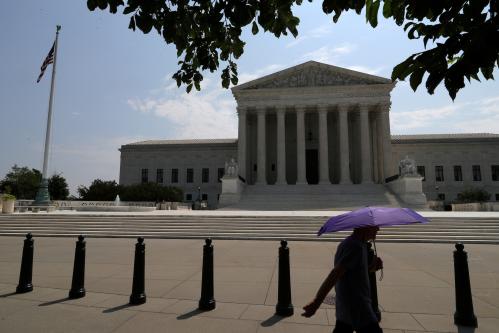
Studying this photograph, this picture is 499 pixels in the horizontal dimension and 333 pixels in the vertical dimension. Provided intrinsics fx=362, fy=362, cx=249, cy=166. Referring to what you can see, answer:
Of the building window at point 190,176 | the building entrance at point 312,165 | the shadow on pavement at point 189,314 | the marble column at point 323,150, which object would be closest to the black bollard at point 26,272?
the shadow on pavement at point 189,314

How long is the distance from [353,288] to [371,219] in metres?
0.69

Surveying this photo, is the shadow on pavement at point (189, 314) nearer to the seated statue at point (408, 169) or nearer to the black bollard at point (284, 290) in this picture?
the black bollard at point (284, 290)

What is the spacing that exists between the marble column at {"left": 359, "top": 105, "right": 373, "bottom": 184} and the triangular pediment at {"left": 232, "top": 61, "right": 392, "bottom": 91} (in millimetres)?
4693

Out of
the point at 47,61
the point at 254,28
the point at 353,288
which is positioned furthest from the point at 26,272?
the point at 47,61

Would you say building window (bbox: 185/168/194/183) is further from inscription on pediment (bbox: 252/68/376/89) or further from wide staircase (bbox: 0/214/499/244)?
wide staircase (bbox: 0/214/499/244)

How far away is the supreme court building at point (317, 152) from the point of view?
46966 millimetres

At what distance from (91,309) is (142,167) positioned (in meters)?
65.3

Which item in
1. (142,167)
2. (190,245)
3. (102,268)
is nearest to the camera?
(102,268)

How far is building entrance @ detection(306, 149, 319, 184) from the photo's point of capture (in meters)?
57.5

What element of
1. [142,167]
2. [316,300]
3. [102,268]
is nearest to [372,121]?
[142,167]

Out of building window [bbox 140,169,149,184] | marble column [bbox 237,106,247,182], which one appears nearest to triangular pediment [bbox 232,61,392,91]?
marble column [bbox 237,106,247,182]

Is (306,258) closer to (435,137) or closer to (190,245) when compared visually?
(190,245)

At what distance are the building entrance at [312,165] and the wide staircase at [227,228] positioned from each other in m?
37.6

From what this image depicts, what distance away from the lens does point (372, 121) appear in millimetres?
54812
